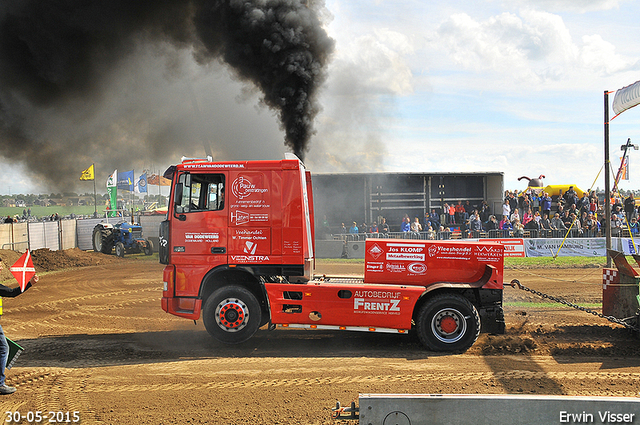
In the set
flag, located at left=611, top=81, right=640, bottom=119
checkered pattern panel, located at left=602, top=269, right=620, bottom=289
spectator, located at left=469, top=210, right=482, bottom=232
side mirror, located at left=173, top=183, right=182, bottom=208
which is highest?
flag, located at left=611, top=81, right=640, bottom=119

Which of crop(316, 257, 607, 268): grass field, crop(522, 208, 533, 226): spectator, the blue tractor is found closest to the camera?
crop(316, 257, 607, 268): grass field

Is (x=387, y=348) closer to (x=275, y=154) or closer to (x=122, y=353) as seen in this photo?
(x=122, y=353)

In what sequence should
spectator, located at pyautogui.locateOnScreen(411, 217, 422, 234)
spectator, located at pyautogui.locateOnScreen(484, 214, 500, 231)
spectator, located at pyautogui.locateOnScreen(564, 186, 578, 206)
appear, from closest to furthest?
spectator, located at pyautogui.locateOnScreen(411, 217, 422, 234)
spectator, located at pyautogui.locateOnScreen(484, 214, 500, 231)
spectator, located at pyautogui.locateOnScreen(564, 186, 578, 206)

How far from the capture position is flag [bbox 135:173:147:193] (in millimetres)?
39281

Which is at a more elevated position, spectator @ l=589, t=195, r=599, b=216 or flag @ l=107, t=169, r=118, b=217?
flag @ l=107, t=169, r=118, b=217

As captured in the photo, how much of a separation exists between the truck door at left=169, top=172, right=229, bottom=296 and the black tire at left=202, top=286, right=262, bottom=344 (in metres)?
0.43

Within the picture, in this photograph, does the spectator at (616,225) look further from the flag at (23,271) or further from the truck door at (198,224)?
the flag at (23,271)

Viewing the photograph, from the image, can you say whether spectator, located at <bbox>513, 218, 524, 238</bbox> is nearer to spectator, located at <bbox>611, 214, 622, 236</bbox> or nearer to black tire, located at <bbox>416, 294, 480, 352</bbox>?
spectator, located at <bbox>611, 214, 622, 236</bbox>

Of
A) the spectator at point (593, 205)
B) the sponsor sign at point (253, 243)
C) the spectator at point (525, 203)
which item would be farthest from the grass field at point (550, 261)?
the sponsor sign at point (253, 243)

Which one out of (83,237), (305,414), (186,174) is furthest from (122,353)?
(83,237)

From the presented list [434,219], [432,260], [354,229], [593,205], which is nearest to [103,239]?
[354,229]

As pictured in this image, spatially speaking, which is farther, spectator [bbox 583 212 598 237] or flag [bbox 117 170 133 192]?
flag [bbox 117 170 133 192]

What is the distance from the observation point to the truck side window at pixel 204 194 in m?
Answer: 6.98

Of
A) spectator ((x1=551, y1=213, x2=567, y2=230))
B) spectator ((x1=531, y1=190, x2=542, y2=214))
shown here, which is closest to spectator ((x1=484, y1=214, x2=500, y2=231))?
spectator ((x1=551, y1=213, x2=567, y2=230))
